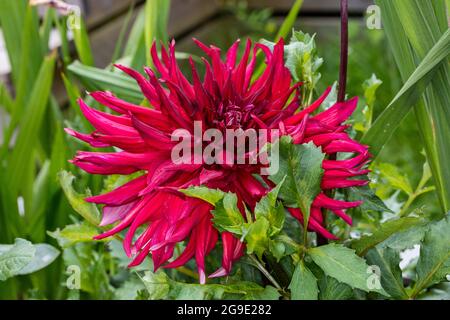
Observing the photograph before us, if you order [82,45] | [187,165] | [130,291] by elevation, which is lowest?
[130,291]

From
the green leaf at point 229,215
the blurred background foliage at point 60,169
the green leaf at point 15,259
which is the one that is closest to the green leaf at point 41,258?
the blurred background foliage at point 60,169

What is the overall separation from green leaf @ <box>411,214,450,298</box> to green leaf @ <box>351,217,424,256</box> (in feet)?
0.04

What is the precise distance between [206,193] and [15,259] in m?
0.14

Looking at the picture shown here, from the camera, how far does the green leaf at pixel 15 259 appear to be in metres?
0.43

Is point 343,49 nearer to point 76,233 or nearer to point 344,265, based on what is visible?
point 344,265

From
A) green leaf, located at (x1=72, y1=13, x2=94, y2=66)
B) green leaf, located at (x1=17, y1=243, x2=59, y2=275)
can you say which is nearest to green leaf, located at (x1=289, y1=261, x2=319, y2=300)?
green leaf, located at (x1=17, y1=243, x2=59, y2=275)

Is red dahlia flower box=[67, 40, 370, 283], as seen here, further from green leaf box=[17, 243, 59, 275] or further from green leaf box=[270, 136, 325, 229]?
green leaf box=[17, 243, 59, 275]

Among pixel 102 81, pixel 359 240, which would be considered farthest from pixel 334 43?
pixel 359 240

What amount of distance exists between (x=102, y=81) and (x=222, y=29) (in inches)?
65.9

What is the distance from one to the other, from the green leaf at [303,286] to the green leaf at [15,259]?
0.16m

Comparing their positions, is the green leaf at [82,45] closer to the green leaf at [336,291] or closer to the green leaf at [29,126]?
the green leaf at [29,126]

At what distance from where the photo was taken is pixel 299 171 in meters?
0.38

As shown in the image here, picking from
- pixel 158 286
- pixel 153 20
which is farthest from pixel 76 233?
pixel 153 20

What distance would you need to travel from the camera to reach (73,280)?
0.54m
